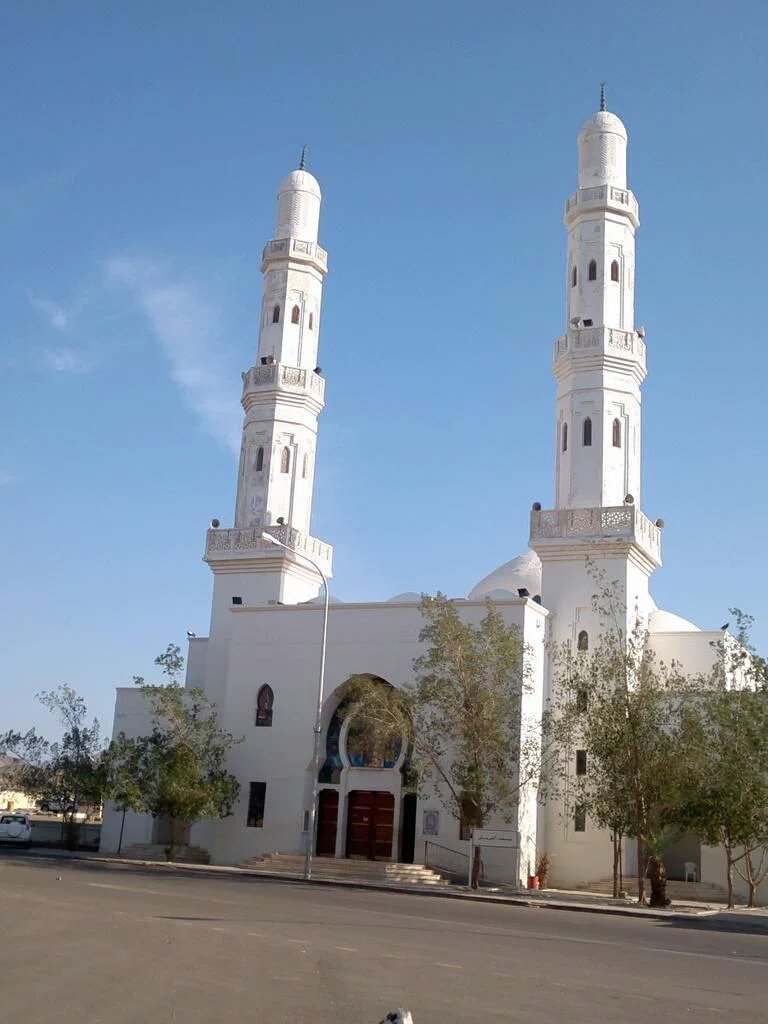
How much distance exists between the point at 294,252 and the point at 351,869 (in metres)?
21.5

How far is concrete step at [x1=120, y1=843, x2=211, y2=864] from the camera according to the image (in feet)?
118

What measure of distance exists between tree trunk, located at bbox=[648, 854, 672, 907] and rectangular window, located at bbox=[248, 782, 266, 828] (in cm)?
1305

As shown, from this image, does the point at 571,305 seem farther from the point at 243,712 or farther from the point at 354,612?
the point at 243,712

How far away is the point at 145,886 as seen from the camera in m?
22.7

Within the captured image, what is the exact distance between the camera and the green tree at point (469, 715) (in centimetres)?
3011

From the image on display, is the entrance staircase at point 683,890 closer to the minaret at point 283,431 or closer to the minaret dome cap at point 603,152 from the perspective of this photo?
the minaret at point 283,431

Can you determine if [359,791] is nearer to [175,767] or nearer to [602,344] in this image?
[175,767]

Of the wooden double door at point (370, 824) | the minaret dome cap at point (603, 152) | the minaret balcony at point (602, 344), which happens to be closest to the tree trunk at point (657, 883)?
the wooden double door at point (370, 824)

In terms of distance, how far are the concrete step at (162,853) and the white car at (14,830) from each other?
4805mm

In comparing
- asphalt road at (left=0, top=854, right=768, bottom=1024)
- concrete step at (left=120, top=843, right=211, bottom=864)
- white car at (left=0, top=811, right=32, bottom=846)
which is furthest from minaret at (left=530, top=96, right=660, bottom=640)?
white car at (left=0, top=811, right=32, bottom=846)

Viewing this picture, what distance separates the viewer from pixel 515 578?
4019 cm

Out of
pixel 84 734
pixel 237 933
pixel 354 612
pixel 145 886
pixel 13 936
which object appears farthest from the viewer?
pixel 84 734

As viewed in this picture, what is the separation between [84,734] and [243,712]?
30.0 feet

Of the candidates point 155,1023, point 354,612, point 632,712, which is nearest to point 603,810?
point 632,712
